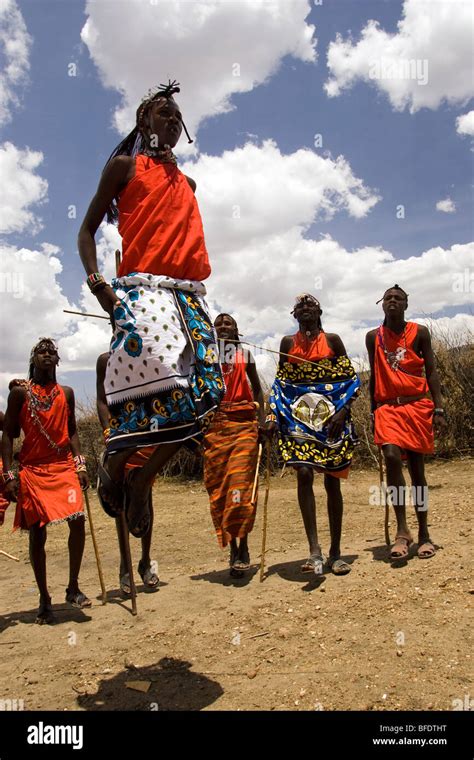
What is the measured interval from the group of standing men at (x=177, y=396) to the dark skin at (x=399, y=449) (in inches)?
0.5

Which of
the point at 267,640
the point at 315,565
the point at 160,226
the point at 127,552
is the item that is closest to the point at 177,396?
the point at 160,226

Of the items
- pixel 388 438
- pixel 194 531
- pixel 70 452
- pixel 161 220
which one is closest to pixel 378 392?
pixel 388 438

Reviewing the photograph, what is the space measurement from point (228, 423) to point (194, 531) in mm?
3192

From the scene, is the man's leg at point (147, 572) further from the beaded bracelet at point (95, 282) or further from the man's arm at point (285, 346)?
the beaded bracelet at point (95, 282)

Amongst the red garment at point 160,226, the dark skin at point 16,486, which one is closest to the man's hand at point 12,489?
the dark skin at point 16,486

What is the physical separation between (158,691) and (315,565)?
194 cm

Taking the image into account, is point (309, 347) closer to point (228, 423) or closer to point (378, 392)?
point (378, 392)

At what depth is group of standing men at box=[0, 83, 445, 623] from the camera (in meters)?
2.57

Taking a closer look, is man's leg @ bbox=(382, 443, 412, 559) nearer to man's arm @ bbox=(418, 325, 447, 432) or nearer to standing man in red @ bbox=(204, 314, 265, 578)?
man's arm @ bbox=(418, 325, 447, 432)

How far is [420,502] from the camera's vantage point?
16.5 ft

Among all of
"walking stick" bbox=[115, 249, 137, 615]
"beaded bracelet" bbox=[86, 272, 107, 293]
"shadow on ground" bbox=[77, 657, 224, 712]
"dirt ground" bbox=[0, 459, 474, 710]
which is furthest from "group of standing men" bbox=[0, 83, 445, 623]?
"shadow on ground" bbox=[77, 657, 224, 712]

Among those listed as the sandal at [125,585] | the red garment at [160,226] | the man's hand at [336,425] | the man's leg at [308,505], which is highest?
the red garment at [160,226]

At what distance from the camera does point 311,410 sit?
512 centimetres

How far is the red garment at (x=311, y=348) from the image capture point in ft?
17.0
